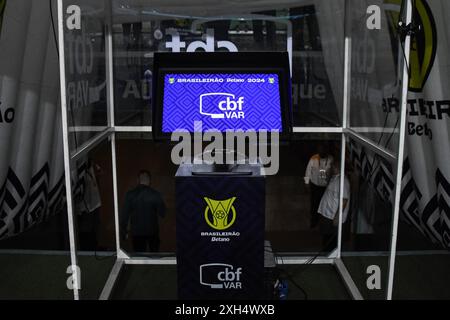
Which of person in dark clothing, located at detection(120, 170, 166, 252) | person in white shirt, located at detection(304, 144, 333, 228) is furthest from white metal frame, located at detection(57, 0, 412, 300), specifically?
person in white shirt, located at detection(304, 144, 333, 228)

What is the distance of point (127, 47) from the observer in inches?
131

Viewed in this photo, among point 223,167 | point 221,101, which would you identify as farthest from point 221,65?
point 223,167

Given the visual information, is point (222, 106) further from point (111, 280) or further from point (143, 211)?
point (143, 211)

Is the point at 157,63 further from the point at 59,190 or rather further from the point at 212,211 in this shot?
the point at 59,190

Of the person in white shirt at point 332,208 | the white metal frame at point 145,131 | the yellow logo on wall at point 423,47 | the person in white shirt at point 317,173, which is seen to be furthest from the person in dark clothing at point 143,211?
the yellow logo on wall at point 423,47

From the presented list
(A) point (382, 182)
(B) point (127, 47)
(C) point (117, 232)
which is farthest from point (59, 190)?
(A) point (382, 182)

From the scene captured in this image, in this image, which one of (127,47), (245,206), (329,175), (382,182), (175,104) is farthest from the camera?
(329,175)

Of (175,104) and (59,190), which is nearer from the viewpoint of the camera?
(175,104)

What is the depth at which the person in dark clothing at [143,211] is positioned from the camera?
387 cm

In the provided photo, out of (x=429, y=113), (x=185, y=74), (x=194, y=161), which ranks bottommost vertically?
(x=194, y=161)

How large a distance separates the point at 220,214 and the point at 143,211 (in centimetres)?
175

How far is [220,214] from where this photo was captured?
2.30 metres

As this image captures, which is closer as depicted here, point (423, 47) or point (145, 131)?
point (423, 47)
